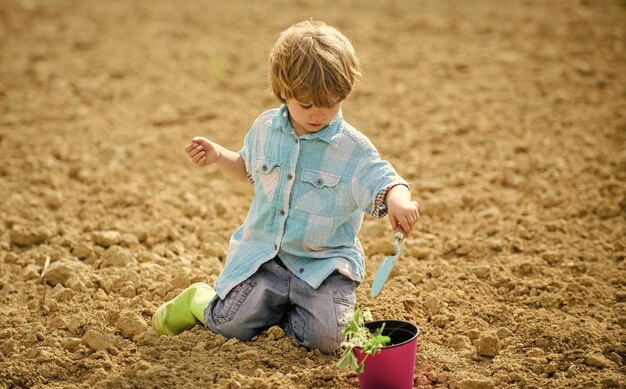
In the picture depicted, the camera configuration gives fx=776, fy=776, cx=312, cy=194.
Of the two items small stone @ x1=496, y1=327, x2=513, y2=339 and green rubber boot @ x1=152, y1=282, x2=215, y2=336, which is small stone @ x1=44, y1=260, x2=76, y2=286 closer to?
green rubber boot @ x1=152, y1=282, x2=215, y2=336

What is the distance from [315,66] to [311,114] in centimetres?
16

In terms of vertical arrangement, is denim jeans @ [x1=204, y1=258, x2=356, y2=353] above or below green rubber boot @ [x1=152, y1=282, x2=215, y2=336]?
above

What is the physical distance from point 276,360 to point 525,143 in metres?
2.57

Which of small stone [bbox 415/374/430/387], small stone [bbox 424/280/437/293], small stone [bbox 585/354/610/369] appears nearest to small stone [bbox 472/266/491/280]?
small stone [bbox 424/280/437/293]

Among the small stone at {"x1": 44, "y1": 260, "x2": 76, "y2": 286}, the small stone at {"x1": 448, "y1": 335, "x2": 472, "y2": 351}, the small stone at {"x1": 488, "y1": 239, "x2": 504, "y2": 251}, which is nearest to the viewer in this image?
the small stone at {"x1": 448, "y1": 335, "x2": 472, "y2": 351}

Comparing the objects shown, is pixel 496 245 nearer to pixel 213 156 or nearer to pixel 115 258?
pixel 213 156

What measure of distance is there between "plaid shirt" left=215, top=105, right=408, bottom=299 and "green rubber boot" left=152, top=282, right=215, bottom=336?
10cm

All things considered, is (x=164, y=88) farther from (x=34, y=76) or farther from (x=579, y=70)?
(x=579, y=70)

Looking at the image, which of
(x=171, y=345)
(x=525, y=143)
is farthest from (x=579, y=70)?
(x=171, y=345)

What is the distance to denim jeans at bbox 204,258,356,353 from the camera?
255 centimetres

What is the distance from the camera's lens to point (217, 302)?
271cm

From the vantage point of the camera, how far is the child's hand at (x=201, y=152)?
2602 millimetres

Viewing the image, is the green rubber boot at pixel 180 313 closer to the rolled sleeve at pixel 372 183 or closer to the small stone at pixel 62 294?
the small stone at pixel 62 294

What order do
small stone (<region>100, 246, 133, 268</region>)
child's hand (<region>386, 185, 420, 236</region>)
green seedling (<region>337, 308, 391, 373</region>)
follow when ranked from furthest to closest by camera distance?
small stone (<region>100, 246, 133, 268</region>) → child's hand (<region>386, 185, 420, 236</region>) → green seedling (<region>337, 308, 391, 373</region>)
